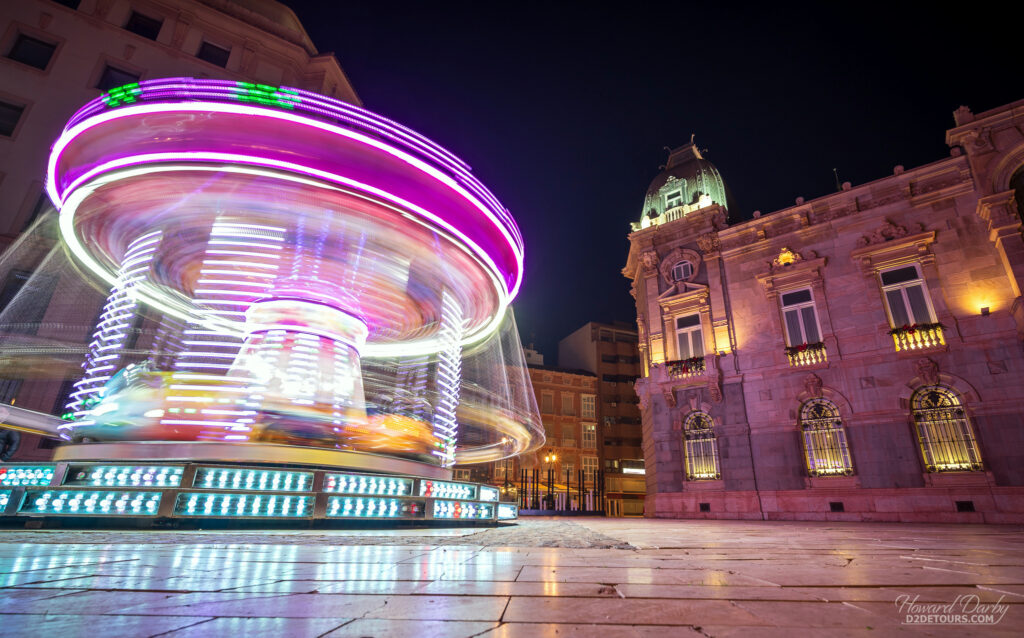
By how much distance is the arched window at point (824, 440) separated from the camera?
17.0 m

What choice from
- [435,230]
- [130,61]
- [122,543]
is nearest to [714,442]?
[435,230]

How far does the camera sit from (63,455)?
815 centimetres

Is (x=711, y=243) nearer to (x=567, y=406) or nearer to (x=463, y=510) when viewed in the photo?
(x=463, y=510)

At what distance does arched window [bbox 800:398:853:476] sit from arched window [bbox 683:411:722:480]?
11.2 ft

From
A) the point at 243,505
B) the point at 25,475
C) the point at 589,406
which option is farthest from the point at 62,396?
the point at 589,406

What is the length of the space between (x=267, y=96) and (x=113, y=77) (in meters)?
21.6

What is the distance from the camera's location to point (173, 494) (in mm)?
7242

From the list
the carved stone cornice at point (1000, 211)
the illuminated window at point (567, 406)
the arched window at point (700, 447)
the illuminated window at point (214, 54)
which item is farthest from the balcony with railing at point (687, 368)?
the illuminated window at point (214, 54)

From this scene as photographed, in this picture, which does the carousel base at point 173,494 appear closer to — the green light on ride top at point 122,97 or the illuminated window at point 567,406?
the green light on ride top at point 122,97

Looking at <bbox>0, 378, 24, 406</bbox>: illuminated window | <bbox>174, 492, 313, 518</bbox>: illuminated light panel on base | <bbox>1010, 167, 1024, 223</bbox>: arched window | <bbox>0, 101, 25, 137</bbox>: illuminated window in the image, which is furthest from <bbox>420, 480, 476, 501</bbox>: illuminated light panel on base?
<bbox>0, 101, 25, 137</bbox>: illuminated window

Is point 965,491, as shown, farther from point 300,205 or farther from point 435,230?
point 300,205

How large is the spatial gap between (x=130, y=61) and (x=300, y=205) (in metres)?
21.9

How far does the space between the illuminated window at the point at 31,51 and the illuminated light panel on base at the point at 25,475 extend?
2404 centimetres

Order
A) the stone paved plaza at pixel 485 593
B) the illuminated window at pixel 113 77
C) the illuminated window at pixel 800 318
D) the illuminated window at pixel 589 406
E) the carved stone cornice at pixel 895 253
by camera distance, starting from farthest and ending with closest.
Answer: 1. the illuminated window at pixel 589 406
2. the illuminated window at pixel 113 77
3. the illuminated window at pixel 800 318
4. the carved stone cornice at pixel 895 253
5. the stone paved plaza at pixel 485 593
